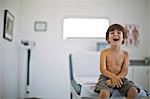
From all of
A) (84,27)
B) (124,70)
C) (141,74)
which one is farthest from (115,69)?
(84,27)

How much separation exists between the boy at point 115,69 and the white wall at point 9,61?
237 centimetres

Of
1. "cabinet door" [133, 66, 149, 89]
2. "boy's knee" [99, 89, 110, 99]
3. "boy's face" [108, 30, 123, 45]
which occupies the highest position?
"boy's face" [108, 30, 123, 45]

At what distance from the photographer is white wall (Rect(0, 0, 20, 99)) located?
3.53 m

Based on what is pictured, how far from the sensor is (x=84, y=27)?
448 cm

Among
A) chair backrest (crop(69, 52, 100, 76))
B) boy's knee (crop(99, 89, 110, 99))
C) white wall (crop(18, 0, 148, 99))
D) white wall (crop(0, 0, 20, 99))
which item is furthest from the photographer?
white wall (crop(18, 0, 148, 99))

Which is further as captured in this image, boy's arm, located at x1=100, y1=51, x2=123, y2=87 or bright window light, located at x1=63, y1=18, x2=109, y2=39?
bright window light, located at x1=63, y1=18, x2=109, y2=39

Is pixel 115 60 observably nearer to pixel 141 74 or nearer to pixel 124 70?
pixel 124 70

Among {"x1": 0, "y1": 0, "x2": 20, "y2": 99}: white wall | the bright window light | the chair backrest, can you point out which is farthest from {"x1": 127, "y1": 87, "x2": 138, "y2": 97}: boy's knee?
the bright window light

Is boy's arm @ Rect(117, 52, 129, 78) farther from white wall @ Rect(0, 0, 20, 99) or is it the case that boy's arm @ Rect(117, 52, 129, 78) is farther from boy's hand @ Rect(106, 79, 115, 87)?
white wall @ Rect(0, 0, 20, 99)

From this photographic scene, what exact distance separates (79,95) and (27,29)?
3.19 m

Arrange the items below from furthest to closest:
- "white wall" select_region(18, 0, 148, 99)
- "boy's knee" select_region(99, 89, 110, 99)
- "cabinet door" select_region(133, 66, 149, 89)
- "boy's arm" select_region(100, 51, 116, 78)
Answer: "white wall" select_region(18, 0, 148, 99) → "cabinet door" select_region(133, 66, 149, 89) → "boy's arm" select_region(100, 51, 116, 78) → "boy's knee" select_region(99, 89, 110, 99)

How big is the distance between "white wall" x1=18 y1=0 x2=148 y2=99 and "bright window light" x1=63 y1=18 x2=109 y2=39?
112 mm

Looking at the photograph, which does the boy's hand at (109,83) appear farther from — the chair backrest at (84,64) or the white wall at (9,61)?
the white wall at (9,61)

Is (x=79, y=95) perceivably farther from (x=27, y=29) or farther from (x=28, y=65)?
(x=27, y=29)
